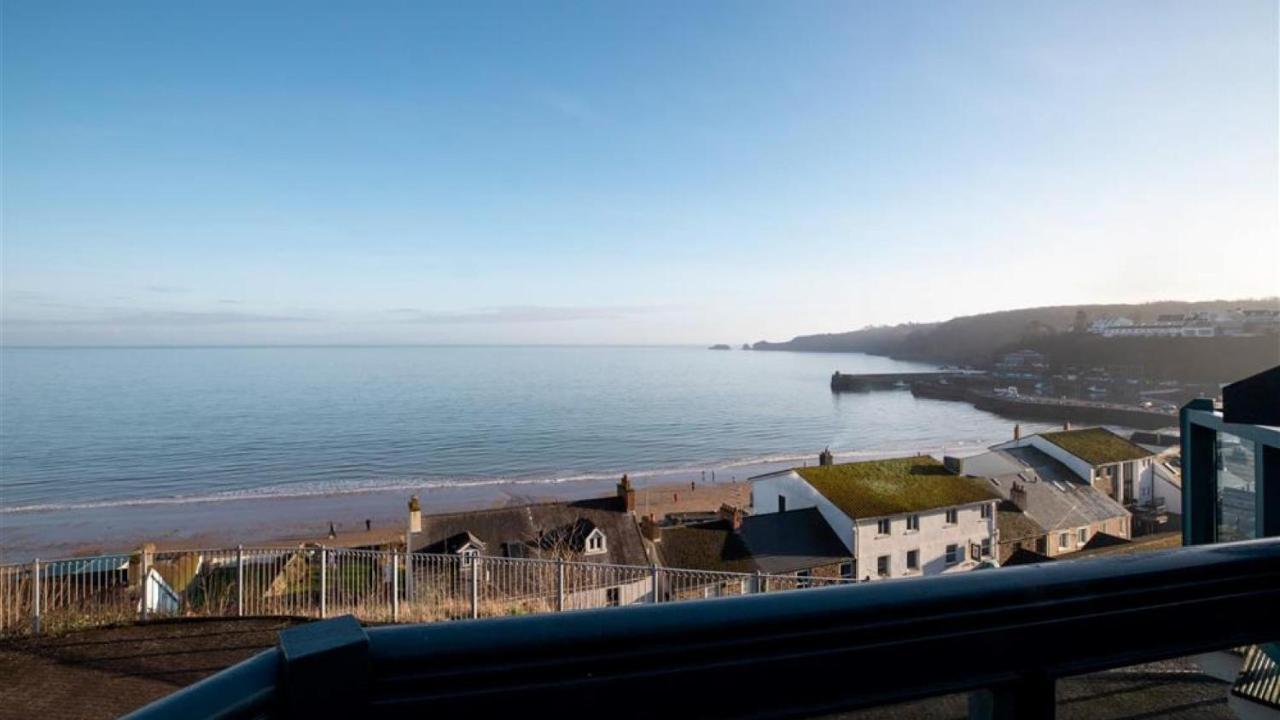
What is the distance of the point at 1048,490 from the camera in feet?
77.8

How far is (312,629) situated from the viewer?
0.73m

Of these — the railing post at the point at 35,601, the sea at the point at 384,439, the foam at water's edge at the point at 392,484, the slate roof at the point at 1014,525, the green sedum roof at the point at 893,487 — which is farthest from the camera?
the sea at the point at 384,439

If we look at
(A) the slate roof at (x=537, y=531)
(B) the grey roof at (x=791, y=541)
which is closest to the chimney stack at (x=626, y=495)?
(A) the slate roof at (x=537, y=531)

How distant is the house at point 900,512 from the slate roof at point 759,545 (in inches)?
17.7

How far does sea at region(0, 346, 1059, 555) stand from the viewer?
125 ft

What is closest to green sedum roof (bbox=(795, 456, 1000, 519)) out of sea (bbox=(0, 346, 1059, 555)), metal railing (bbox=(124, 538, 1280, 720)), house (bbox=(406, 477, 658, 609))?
house (bbox=(406, 477, 658, 609))

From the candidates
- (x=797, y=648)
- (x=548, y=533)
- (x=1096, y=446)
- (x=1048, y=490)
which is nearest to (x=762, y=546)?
(x=548, y=533)

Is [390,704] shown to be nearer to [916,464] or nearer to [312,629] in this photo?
[312,629]

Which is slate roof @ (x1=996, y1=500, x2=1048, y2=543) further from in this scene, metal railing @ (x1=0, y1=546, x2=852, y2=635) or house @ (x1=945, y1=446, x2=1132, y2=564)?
metal railing @ (x1=0, y1=546, x2=852, y2=635)

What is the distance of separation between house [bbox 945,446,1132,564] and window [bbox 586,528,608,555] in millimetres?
11300

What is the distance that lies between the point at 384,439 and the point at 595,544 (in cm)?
4148

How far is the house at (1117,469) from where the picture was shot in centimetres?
2536

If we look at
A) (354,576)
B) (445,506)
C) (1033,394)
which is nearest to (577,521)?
(354,576)

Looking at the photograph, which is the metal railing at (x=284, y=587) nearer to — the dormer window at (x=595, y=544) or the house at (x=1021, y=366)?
the dormer window at (x=595, y=544)
